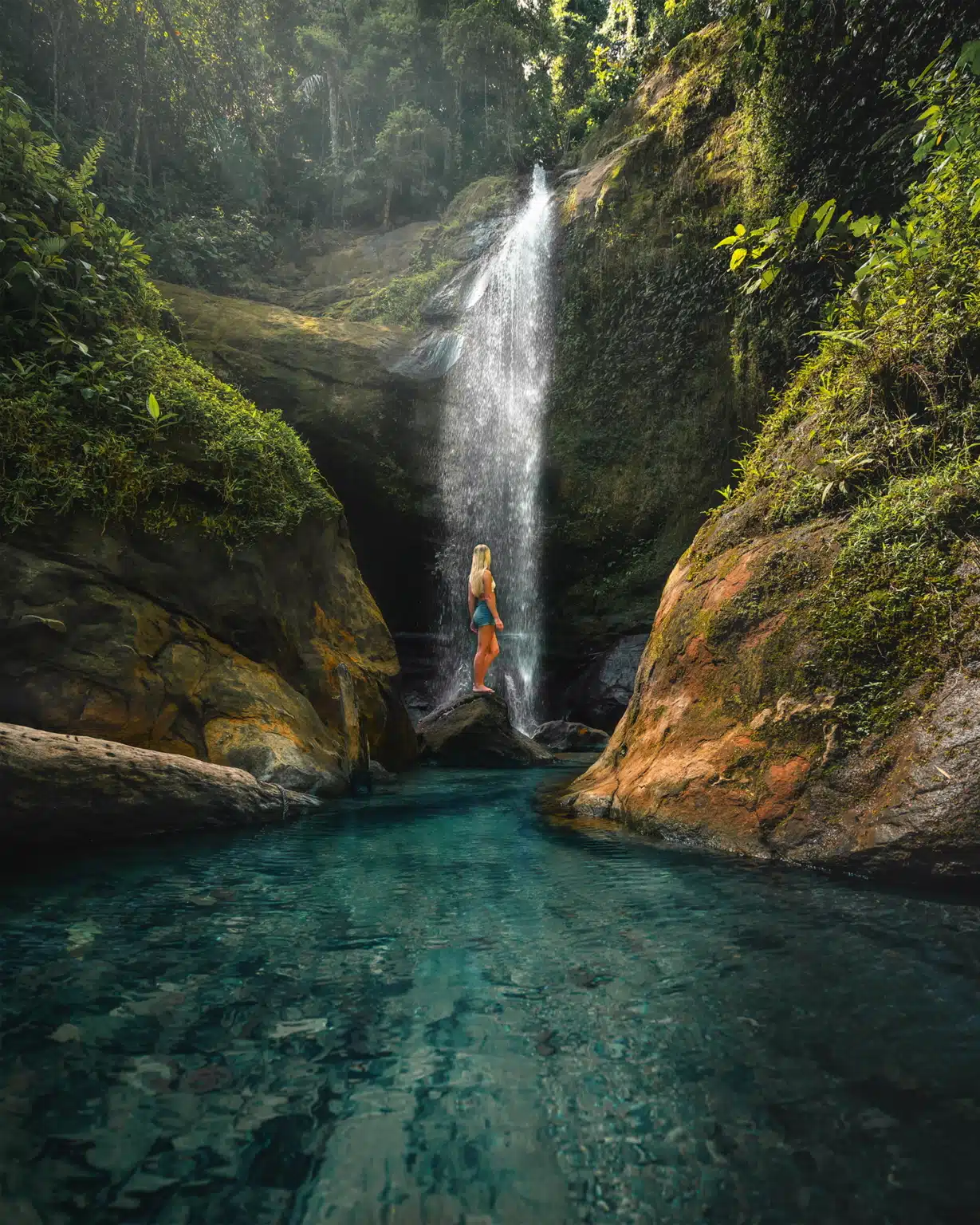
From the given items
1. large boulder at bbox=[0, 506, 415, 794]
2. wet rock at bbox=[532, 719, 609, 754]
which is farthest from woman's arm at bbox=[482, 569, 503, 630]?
large boulder at bbox=[0, 506, 415, 794]

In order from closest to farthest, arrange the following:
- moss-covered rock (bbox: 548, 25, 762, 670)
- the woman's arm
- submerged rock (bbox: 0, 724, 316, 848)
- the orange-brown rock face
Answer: the orange-brown rock face < submerged rock (bbox: 0, 724, 316, 848) < the woman's arm < moss-covered rock (bbox: 548, 25, 762, 670)

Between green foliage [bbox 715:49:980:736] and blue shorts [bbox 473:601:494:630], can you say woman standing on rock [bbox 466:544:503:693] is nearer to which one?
blue shorts [bbox 473:601:494:630]

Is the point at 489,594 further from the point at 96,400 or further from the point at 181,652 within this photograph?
the point at 96,400

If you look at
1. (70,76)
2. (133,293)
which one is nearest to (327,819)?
(133,293)

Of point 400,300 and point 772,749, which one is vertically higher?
point 400,300

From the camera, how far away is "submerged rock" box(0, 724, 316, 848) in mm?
3234

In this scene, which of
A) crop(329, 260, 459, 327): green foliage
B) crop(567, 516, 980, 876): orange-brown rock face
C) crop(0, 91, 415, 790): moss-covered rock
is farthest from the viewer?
crop(329, 260, 459, 327): green foliage

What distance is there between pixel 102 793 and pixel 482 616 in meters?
6.74

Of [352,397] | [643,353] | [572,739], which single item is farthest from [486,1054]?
[352,397]

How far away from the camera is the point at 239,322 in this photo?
12.7 m

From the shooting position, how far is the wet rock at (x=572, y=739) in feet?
34.6

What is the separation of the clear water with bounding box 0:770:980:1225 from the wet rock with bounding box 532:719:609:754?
7.70 metres

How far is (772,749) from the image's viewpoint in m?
3.52

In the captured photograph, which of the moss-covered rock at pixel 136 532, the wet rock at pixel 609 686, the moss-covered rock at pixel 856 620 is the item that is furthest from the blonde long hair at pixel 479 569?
the moss-covered rock at pixel 856 620
